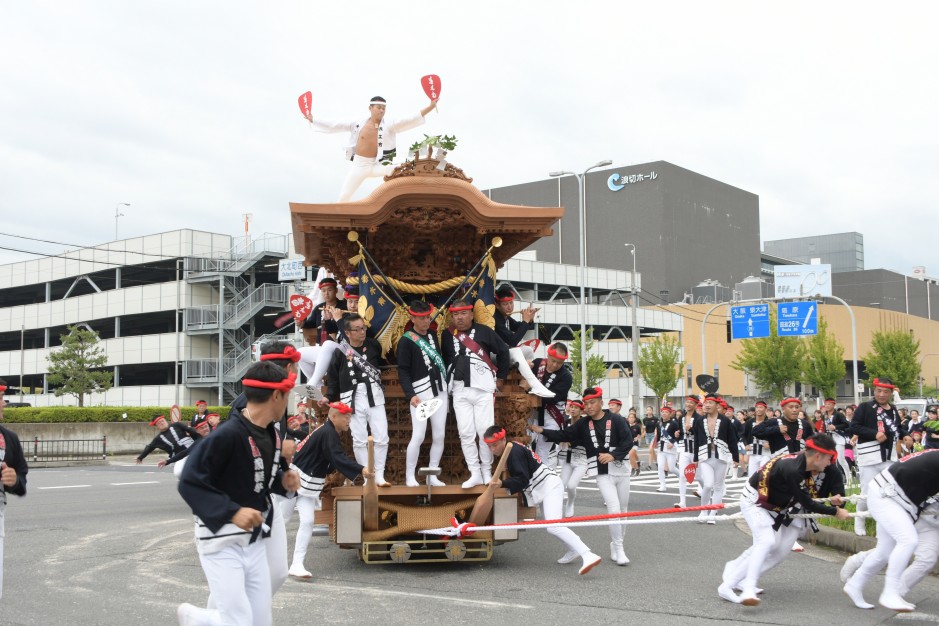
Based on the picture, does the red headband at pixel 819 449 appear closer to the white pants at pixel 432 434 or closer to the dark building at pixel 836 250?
the white pants at pixel 432 434

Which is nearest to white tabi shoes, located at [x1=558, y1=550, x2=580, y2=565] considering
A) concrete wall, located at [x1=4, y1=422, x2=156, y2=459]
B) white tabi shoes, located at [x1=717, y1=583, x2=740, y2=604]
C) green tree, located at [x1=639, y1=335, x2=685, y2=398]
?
white tabi shoes, located at [x1=717, y1=583, x2=740, y2=604]

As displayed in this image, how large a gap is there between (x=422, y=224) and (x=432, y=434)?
2.44m

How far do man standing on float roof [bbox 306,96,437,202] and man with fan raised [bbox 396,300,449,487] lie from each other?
11.8 feet

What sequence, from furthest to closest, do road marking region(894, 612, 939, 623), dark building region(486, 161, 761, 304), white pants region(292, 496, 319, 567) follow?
dark building region(486, 161, 761, 304)
white pants region(292, 496, 319, 567)
road marking region(894, 612, 939, 623)

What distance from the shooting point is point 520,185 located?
89.1 metres

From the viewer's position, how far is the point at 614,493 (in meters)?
10.2

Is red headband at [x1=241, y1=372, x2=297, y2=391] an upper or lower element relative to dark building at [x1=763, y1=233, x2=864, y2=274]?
lower

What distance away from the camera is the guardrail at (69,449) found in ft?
98.7

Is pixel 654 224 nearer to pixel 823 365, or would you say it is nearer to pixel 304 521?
pixel 823 365

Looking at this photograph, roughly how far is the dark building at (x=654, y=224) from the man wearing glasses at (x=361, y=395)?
69.2 m

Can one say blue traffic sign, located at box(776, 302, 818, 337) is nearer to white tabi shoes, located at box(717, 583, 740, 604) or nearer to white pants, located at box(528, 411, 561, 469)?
white pants, located at box(528, 411, 561, 469)

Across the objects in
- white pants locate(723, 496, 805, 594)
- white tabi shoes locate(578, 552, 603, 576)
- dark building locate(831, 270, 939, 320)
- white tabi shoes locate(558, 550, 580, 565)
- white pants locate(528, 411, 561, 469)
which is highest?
dark building locate(831, 270, 939, 320)

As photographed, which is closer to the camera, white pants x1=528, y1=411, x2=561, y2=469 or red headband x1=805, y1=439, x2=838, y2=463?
red headband x1=805, y1=439, x2=838, y2=463

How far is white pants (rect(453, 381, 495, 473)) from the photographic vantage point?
9625 millimetres
